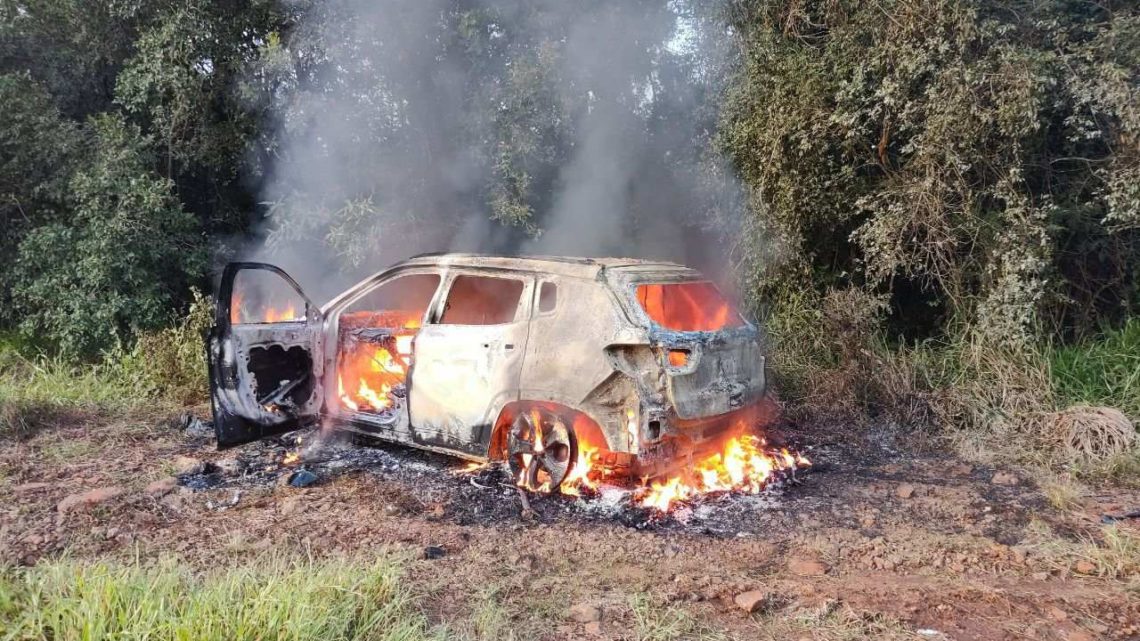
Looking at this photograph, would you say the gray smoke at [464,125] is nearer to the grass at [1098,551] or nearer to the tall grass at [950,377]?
the tall grass at [950,377]

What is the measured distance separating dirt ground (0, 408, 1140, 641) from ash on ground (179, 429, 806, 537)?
0.02 meters

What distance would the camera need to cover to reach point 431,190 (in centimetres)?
812

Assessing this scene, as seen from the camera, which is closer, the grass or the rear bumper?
the grass

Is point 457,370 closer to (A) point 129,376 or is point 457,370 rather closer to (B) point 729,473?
(B) point 729,473

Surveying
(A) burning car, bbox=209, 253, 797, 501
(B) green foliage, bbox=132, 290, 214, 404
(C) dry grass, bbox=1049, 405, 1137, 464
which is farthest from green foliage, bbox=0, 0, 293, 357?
(C) dry grass, bbox=1049, 405, 1137, 464

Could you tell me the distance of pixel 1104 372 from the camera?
6625 mm

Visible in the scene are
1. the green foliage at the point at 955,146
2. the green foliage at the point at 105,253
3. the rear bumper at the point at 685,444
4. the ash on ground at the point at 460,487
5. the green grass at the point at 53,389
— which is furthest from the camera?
the green foliage at the point at 105,253

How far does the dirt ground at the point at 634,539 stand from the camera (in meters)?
3.23

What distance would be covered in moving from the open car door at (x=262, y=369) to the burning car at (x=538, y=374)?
11mm

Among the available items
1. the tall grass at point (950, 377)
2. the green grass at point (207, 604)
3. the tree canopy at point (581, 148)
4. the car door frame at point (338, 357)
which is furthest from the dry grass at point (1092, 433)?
the green grass at point (207, 604)

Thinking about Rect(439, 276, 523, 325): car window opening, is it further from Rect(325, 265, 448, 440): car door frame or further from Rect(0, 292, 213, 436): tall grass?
Rect(0, 292, 213, 436): tall grass

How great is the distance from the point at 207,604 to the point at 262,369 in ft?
9.89

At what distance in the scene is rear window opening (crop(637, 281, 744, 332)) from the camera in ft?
16.9

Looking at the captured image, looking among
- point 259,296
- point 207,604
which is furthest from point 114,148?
point 207,604
